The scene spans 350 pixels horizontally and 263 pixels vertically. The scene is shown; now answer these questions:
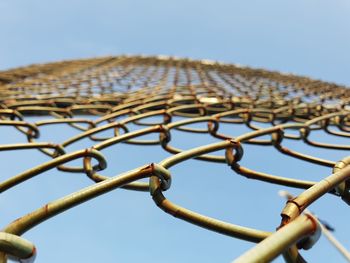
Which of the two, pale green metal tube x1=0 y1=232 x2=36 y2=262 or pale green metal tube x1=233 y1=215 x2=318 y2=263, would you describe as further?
pale green metal tube x1=0 y1=232 x2=36 y2=262

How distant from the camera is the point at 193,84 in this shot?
4.46 m

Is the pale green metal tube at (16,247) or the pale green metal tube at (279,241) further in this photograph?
the pale green metal tube at (16,247)

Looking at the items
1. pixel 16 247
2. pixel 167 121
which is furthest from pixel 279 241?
pixel 167 121

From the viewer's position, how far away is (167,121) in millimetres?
2588

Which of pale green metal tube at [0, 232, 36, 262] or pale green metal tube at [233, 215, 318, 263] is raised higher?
pale green metal tube at [233, 215, 318, 263]

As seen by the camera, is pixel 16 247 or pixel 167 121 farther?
pixel 167 121

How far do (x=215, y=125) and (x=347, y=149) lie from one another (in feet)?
2.11

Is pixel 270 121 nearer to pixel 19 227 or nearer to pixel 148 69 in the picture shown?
pixel 19 227

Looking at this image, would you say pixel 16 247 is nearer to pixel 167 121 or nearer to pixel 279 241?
pixel 279 241

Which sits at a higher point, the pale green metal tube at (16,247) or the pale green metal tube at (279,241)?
the pale green metal tube at (279,241)

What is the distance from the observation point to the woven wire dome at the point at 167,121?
83 centimetres

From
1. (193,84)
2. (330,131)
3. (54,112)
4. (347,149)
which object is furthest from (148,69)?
(347,149)

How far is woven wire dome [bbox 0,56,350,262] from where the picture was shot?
0.83 meters

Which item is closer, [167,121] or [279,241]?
[279,241]
